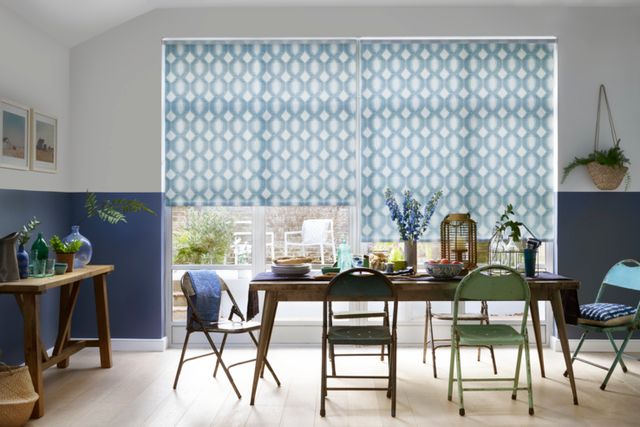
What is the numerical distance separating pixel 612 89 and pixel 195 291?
391 cm

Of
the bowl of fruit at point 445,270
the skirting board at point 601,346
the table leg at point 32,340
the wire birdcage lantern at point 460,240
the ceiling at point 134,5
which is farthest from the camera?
the skirting board at point 601,346

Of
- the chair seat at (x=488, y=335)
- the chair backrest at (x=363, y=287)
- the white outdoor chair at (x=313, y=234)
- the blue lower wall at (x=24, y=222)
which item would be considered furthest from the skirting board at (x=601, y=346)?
the blue lower wall at (x=24, y=222)

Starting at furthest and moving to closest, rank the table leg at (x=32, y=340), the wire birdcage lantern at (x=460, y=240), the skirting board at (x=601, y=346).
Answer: the skirting board at (x=601, y=346)
the wire birdcage lantern at (x=460, y=240)
the table leg at (x=32, y=340)

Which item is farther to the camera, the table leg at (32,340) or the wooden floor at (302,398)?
the table leg at (32,340)

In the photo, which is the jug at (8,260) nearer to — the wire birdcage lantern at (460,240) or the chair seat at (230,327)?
the chair seat at (230,327)

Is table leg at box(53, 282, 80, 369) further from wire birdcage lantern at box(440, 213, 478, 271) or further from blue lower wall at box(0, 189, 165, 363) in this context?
wire birdcage lantern at box(440, 213, 478, 271)

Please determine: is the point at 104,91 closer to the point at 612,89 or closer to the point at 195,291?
the point at 195,291

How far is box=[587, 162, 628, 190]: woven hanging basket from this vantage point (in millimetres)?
5465

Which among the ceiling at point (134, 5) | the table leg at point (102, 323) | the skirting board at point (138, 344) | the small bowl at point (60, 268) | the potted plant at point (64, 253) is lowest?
the skirting board at point (138, 344)

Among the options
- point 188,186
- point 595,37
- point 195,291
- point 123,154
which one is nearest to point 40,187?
point 123,154

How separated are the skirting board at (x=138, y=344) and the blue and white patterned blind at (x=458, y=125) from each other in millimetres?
2026

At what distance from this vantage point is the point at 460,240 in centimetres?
465

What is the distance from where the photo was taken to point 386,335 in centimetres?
395

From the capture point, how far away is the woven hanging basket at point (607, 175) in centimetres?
546
